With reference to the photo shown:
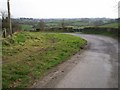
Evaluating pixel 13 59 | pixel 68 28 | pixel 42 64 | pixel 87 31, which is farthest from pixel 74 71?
pixel 68 28

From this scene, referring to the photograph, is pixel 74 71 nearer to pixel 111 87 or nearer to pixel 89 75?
pixel 89 75

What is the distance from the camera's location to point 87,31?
48375mm

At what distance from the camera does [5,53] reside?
51.7 feet

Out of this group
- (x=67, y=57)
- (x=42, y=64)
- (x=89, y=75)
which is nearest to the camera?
(x=89, y=75)

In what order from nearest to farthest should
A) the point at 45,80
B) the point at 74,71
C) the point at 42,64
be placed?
the point at 45,80 < the point at 74,71 < the point at 42,64

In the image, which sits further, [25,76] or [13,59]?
[13,59]

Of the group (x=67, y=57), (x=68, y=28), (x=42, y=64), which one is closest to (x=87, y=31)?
(x=68, y=28)

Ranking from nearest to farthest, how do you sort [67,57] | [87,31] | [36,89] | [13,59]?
[36,89], [13,59], [67,57], [87,31]

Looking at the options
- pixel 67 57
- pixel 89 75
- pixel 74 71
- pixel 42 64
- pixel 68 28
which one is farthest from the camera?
pixel 68 28

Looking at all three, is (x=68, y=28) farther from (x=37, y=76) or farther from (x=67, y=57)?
(x=37, y=76)

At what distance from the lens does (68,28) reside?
5525 cm

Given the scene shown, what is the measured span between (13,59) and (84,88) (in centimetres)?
642

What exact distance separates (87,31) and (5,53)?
33974mm

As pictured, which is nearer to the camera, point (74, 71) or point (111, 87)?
point (111, 87)
